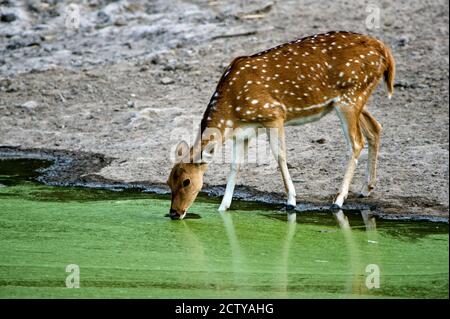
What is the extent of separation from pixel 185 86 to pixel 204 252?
6604mm

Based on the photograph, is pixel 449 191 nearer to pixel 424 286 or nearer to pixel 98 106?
pixel 424 286

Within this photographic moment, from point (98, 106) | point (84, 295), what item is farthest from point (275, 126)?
point (98, 106)

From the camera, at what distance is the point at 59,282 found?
24.7 ft

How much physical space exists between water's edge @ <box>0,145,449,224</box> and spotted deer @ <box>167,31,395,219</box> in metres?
0.39

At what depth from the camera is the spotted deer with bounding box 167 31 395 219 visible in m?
9.94

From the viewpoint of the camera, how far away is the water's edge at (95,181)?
33.0 ft

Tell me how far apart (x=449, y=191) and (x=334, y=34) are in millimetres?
1985

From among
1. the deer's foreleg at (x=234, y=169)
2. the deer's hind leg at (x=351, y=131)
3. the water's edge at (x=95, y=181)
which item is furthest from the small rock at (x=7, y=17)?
the deer's hind leg at (x=351, y=131)

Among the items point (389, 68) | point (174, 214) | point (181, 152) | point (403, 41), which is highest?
point (389, 68)

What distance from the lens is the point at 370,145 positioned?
10656 millimetres
